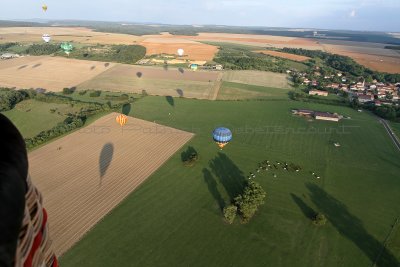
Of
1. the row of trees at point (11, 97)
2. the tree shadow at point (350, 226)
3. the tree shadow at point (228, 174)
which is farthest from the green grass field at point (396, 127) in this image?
the row of trees at point (11, 97)

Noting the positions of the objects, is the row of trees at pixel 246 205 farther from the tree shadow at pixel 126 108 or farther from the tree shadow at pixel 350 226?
the tree shadow at pixel 126 108

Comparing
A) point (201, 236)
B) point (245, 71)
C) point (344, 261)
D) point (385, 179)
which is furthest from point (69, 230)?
point (245, 71)

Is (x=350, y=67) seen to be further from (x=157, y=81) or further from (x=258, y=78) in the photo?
(x=157, y=81)

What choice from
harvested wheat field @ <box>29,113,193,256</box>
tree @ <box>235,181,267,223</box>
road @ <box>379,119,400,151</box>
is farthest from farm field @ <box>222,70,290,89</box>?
tree @ <box>235,181,267,223</box>

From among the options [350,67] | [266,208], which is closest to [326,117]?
[266,208]

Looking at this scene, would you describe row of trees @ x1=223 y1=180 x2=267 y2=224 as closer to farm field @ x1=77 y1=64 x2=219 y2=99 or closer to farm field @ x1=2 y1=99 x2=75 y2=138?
farm field @ x1=2 y1=99 x2=75 y2=138
